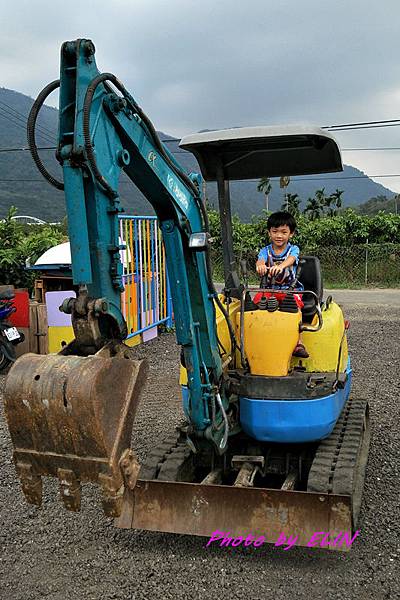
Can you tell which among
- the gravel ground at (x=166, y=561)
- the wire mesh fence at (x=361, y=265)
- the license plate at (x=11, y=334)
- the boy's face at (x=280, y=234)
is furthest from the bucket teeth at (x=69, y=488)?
the wire mesh fence at (x=361, y=265)

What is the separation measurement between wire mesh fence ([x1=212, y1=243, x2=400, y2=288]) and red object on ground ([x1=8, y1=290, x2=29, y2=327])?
13218 millimetres

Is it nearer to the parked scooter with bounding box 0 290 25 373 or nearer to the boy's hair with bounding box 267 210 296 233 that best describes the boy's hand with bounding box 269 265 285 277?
the boy's hair with bounding box 267 210 296 233

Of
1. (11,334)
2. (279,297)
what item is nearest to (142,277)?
(11,334)

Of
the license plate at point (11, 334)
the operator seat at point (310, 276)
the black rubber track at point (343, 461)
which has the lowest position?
the black rubber track at point (343, 461)

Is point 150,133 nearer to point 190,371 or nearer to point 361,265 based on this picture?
point 190,371

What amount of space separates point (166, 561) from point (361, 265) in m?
19.7

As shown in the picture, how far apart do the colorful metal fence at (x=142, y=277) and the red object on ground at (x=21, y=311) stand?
4.53ft

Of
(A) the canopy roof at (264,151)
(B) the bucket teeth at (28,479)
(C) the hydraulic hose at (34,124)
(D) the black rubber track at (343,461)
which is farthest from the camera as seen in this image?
(A) the canopy roof at (264,151)

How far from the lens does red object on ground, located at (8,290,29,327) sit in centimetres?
909

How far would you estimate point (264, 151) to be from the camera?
16.7 feet

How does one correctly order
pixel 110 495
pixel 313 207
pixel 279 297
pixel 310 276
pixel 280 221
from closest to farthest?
pixel 110 495 → pixel 279 297 → pixel 280 221 → pixel 310 276 → pixel 313 207

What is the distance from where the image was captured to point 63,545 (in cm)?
398

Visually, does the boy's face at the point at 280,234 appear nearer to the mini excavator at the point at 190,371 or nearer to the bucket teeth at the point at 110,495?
the mini excavator at the point at 190,371

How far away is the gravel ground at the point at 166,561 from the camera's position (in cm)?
349
